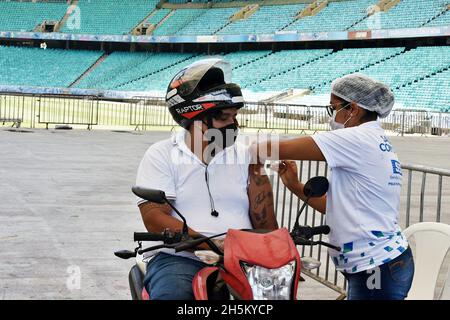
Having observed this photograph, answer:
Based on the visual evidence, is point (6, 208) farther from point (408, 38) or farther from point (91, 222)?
point (408, 38)

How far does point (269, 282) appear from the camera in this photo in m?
2.34

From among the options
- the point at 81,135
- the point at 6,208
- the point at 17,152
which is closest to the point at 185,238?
the point at 6,208

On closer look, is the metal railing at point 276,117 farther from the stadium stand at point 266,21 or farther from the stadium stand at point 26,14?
the stadium stand at point 26,14

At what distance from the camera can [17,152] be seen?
1435 centimetres

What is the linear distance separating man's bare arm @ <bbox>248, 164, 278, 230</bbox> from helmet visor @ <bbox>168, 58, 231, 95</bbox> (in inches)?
18.2

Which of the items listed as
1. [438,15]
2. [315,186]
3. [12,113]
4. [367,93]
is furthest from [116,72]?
[315,186]

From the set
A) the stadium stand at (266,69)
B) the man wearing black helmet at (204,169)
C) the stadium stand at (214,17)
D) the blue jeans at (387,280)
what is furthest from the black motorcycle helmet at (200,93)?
the stadium stand at (214,17)

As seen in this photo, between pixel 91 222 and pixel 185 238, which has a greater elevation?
pixel 185 238

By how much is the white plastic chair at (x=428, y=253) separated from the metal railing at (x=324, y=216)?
840 millimetres

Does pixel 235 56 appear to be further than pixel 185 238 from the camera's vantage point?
Yes

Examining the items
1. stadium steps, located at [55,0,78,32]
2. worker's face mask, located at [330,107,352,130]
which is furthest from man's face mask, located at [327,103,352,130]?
stadium steps, located at [55,0,78,32]

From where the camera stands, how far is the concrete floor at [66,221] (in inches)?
208

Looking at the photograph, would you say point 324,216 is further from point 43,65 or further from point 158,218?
point 43,65
